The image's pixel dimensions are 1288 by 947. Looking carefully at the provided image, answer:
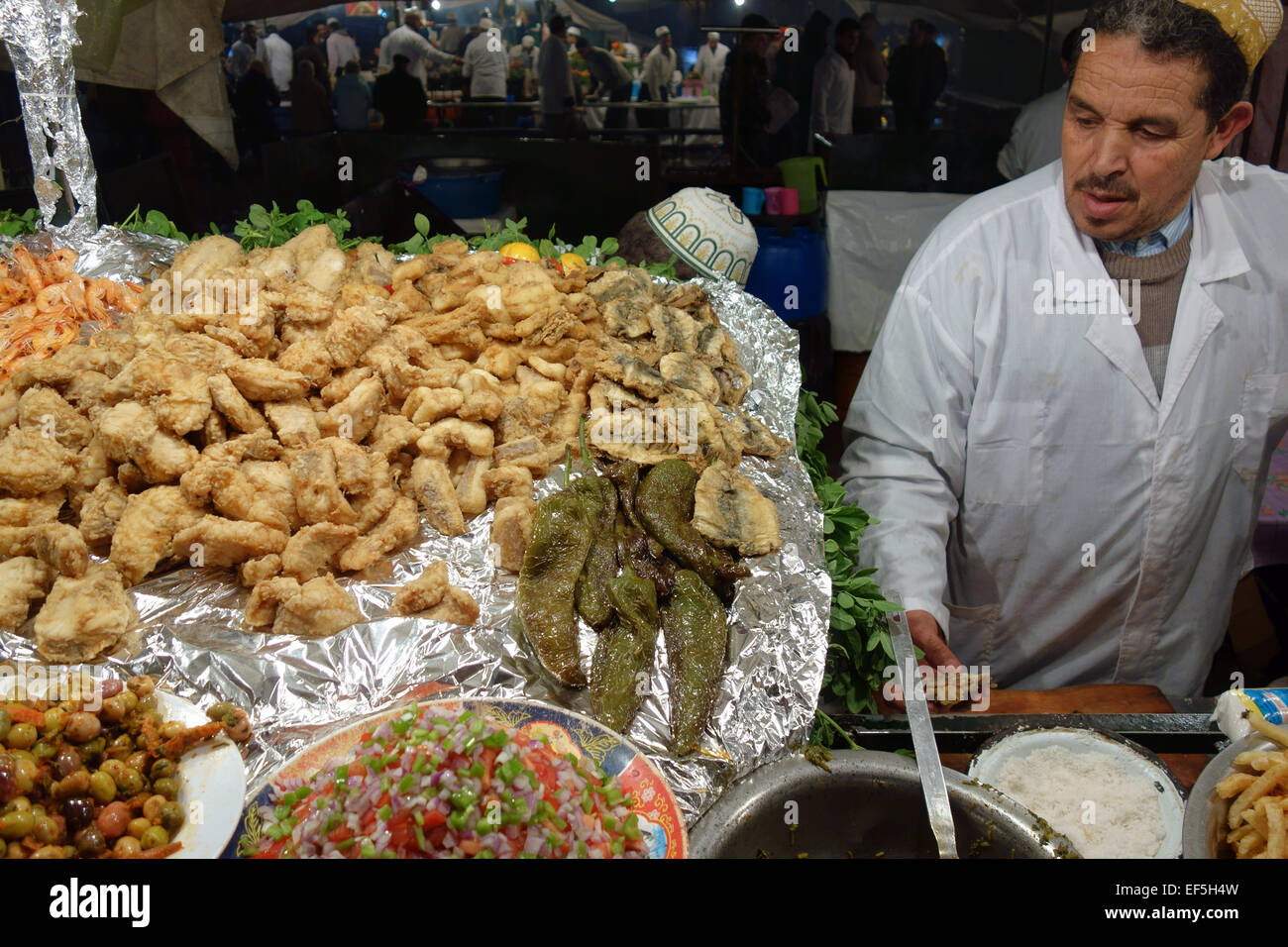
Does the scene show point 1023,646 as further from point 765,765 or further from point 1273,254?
point 765,765

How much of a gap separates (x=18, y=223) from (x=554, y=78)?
2.55m

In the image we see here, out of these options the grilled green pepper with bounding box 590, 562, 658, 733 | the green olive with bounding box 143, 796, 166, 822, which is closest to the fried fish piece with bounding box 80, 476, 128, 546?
the green olive with bounding box 143, 796, 166, 822

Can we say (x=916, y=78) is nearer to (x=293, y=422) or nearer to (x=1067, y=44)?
(x=1067, y=44)

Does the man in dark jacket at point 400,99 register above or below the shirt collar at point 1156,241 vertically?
above

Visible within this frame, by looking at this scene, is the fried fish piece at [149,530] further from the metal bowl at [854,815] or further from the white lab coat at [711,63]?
the white lab coat at [711,63]

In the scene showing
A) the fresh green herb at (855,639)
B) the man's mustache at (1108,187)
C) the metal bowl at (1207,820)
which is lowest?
the fresh green herb at (855,639)

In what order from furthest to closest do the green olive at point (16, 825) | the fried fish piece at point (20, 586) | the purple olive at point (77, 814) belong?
1. the fried fish piece at point (20, 586)
2. the purple olive at point (77, 814)
3. the green olive at point (16, 825)

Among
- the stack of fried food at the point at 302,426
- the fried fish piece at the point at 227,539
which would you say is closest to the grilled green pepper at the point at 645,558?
the stack of fried food at the point at 302,426

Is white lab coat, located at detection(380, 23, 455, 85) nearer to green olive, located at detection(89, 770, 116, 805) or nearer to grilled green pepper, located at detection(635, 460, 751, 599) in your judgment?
grilled green pepper, located at detection(635, 460, 751, 599)

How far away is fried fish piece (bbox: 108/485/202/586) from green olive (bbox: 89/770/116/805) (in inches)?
32.2

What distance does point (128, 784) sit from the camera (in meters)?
1.44

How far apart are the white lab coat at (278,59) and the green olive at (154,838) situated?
3848mm

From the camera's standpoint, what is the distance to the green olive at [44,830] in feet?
4.22
